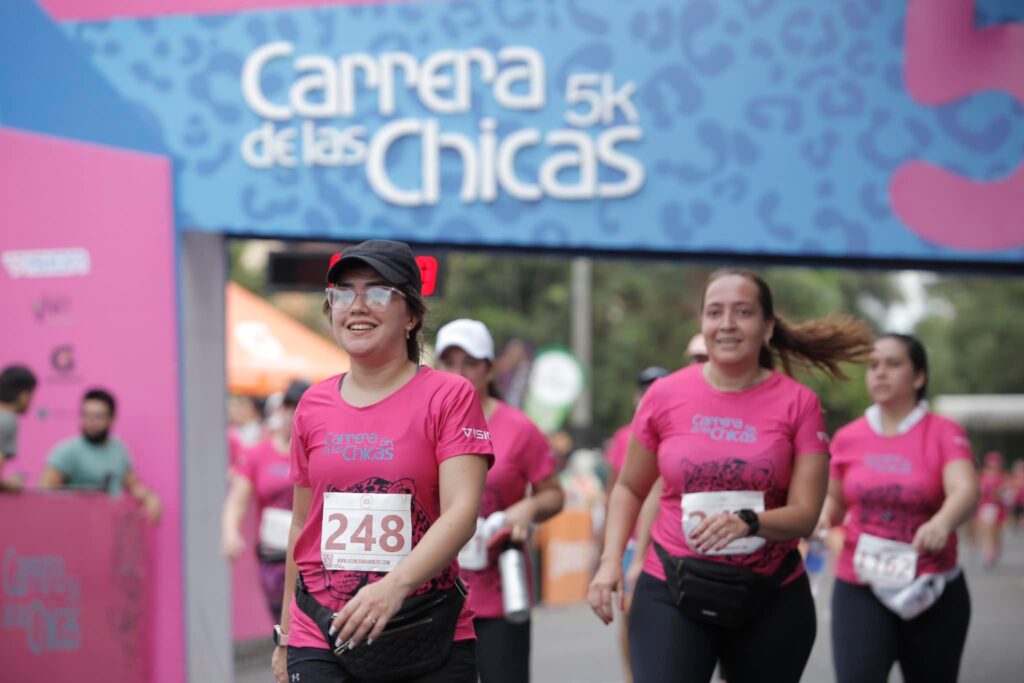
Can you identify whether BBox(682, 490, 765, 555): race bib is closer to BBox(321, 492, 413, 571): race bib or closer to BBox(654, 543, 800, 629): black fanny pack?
BBox(654, 543, 800, 629): black fanny pack

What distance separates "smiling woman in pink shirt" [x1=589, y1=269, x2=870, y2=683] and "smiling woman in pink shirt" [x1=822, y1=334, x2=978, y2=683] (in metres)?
1.26

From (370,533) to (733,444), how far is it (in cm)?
159

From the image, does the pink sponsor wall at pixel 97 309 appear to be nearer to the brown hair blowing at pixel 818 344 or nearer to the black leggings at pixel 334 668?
the brown hair blowing at pixel 818 344

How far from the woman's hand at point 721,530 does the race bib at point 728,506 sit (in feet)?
0.69

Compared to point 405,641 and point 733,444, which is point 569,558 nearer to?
point 733,444

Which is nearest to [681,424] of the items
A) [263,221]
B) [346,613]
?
[346,613]

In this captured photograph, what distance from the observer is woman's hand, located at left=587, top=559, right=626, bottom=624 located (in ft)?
15.1

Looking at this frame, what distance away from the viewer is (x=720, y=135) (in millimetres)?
8555

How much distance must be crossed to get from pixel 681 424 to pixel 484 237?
430 cm

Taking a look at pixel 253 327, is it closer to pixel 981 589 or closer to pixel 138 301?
pixel 138 301

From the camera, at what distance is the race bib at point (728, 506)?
4.65 meters

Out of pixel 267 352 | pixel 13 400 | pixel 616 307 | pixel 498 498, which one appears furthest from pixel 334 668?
pixel 616 307

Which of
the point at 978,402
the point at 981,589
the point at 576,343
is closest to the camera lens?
the point at 981,589

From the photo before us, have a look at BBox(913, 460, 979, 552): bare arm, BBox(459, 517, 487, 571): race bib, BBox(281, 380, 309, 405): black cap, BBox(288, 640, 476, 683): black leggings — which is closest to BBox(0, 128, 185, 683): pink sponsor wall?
BBox(281, 380, 309, 405): black cap
